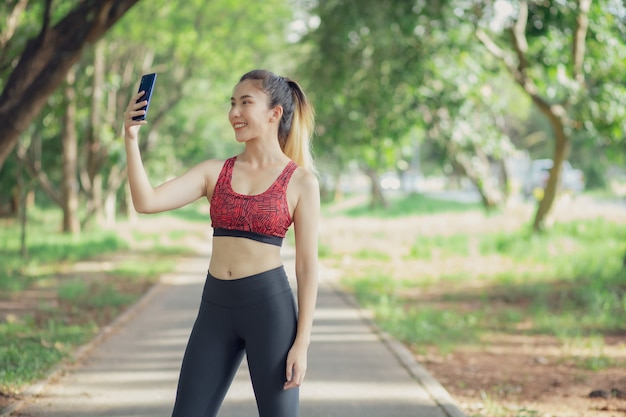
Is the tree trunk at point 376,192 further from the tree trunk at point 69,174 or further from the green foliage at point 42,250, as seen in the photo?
the tree trunk at point 69,174

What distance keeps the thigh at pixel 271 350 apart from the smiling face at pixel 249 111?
2.22ft

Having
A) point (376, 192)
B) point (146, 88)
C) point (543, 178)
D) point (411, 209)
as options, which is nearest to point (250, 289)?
point (146, 88)

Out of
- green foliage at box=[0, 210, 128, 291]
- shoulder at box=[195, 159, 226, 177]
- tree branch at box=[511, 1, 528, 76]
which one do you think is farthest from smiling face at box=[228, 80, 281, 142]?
tree branch at box=[511, 1, 528, 76]

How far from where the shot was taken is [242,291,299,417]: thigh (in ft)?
11.4

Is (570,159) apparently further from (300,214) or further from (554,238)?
(300,214)

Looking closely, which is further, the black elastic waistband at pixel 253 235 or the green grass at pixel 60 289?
the green grass at pixel 60 289

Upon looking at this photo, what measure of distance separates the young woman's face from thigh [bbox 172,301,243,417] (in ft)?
2.34

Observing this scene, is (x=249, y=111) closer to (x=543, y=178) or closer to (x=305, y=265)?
(x=305, y=265)

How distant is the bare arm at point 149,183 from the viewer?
337 centimetres

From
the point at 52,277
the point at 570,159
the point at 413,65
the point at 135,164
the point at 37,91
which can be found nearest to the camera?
the point at 135,164

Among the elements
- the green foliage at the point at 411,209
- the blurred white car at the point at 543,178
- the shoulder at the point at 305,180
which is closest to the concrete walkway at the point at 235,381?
the shoulder at the point at 305,180

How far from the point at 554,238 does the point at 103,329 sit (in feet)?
37.0

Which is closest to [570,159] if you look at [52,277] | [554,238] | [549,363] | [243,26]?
[243,26]

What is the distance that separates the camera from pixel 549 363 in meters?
8.27
